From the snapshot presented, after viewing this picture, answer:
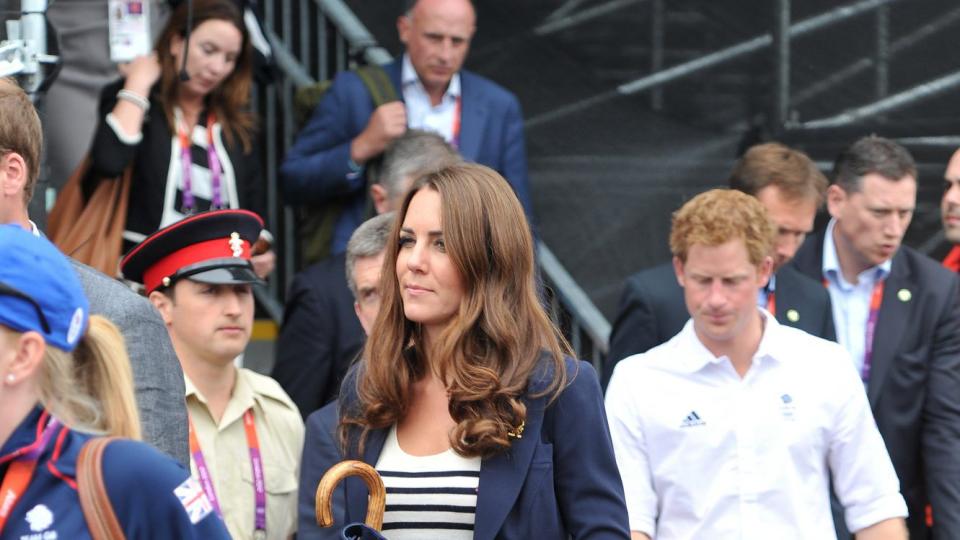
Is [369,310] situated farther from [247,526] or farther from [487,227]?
[487,227]

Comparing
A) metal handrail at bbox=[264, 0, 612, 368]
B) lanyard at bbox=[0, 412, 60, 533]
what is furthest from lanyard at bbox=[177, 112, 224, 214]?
lanyard at bbox=[0, 412, 60, 533]

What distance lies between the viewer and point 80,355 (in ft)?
9.74

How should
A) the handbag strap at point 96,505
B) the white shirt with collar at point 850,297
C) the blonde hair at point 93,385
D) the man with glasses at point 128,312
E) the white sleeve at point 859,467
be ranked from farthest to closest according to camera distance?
the white shirt with collar at point 850,297 → the white sleeve at point 859,467 → the man with glasses at point 128,312 → the blonde hair at point 93,385 → the handbag strap at point 96,505

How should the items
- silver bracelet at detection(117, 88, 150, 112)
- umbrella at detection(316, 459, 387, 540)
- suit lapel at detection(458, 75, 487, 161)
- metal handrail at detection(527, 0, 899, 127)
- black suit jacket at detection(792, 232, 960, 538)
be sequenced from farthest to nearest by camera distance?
metal handrail at detection(527, 0, 899, 127) < suit lapel at detection(458, 75, 487, 161) < silver bracelet at detection(117, 88, 150, 112) < black suit jacket at detection(792, 232, 960, 538) < umbrella at detection(316, 459, 387, 540)

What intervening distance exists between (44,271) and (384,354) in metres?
1.25

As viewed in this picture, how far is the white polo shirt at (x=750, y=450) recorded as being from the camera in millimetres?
4969

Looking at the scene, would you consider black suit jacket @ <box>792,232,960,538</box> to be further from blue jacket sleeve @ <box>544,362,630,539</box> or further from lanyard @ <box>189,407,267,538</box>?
blue jacket sleeve @ <box>544,362,630,539</box>

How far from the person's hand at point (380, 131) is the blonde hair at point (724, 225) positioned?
167 centimetres

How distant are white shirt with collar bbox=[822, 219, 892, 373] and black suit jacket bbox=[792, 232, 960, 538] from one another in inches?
2.7

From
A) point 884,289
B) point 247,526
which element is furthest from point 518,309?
point 884,289

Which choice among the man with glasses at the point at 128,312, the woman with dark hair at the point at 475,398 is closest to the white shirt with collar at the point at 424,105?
the woman with dark hair at the point at 475,398

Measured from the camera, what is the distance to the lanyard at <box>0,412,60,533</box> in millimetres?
2744

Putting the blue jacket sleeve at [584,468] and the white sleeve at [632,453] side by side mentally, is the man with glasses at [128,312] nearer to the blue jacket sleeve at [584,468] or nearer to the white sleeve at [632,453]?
the blue jacket sleeve at [584,468]

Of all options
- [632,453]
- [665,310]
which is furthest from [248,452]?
[665,310]
